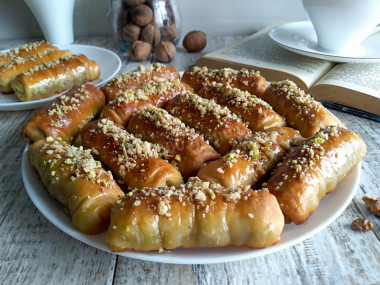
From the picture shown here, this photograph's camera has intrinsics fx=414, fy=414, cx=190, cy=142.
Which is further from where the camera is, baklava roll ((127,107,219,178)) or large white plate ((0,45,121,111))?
large white plate ((0,45,121,111))

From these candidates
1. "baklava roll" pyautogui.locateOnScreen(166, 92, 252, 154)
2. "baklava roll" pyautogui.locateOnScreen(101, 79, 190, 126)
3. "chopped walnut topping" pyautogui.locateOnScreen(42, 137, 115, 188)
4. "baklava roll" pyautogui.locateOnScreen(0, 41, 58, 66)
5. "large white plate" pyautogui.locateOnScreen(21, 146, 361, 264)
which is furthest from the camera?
"baklava roll" pyautogui.locateOnScreen(0, 41, 58, 66)

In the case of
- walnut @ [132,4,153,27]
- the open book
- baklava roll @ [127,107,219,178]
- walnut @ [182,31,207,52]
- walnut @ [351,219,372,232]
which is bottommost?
walnut @ [182,31,207,52]

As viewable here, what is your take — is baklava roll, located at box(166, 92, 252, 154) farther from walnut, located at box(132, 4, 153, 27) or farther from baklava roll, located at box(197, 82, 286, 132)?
walnut, located at box(132, 4, 153, 27)

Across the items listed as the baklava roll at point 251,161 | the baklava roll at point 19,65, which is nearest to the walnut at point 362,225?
the baklava roll at point 251,161

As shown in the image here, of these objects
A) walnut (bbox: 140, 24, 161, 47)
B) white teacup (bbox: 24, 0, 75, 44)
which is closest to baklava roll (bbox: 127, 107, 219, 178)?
walnut (bbox: 140, 24, 161, 47)

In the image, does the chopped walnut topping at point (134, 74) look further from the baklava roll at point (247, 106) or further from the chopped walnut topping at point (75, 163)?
the chopped walnut topping at point (75, 163)

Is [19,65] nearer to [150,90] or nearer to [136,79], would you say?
[136,79]

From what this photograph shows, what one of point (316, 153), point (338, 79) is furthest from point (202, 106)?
point (338, 79)
